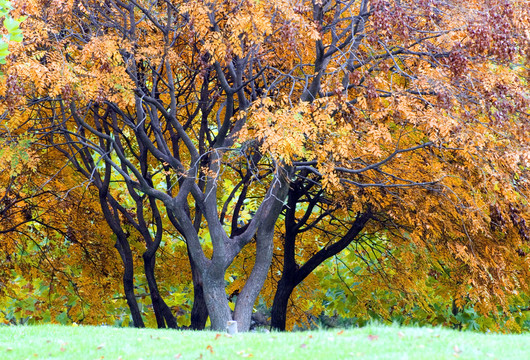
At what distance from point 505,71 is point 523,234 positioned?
3227mm

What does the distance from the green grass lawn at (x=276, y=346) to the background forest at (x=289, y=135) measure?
115 inches

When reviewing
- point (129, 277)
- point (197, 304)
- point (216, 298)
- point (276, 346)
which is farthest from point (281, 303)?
point (276, 346)

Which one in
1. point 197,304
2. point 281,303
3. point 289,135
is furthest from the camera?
point 281,303

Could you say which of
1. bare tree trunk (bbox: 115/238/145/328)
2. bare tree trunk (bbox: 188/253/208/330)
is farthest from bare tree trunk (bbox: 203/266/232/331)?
bare tree trunk (bbox: 115/238/145/328)

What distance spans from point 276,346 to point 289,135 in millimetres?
3368

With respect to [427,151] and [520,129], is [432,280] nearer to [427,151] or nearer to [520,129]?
[427,151]

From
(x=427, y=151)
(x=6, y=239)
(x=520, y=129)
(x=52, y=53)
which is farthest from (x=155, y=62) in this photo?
(x=6, y=239)

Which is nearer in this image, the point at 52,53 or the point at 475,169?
the point at 52,53

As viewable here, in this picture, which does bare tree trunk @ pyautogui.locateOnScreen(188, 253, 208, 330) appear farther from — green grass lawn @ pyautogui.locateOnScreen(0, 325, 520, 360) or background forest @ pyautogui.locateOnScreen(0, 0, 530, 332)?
green grass lawn @ pyautogui.locateOnScreen(0, 325, 520, 360)

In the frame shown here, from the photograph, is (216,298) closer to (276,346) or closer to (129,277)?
(129,277)

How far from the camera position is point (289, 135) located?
8.94 meters

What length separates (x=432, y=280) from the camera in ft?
54.9

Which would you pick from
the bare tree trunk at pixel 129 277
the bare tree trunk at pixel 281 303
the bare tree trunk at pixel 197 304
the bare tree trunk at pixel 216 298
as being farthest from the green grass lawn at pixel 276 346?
the bare tree trunk at pixel 281 303

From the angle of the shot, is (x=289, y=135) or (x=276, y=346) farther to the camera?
(x=289, y=135)
